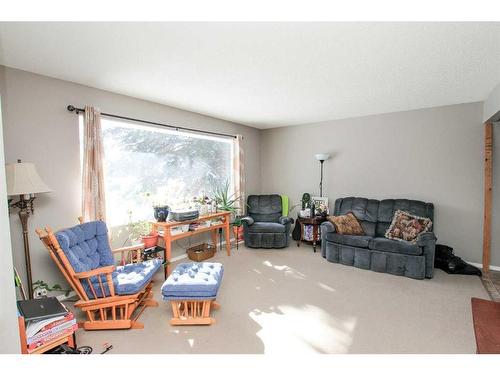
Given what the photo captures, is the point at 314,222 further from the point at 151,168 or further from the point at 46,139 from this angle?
the point at 46,139

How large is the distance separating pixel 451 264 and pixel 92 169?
4.85 meters

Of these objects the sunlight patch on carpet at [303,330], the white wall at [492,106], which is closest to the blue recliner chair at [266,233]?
the sunlight patch on carpet at [303,330]

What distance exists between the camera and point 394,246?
11.0ft

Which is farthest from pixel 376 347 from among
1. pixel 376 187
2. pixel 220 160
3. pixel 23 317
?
pixel 220 160

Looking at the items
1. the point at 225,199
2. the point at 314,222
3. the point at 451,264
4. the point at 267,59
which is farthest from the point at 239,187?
the point at 451,264

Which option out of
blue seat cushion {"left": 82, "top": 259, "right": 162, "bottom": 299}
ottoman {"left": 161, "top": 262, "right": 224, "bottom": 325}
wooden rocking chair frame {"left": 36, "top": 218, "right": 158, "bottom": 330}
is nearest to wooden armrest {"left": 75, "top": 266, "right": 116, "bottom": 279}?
wooden rocking chair frame {"left": 36, "top": 218, "right": 158, "bottom": 330}

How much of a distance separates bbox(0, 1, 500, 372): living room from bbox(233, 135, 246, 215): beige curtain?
46mm

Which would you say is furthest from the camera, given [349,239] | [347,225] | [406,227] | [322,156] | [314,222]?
[322,156]

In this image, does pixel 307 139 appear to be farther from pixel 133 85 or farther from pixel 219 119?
pixel 133 85

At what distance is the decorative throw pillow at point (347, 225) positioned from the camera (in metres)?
3.88

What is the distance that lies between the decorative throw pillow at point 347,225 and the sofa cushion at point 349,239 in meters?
0.10

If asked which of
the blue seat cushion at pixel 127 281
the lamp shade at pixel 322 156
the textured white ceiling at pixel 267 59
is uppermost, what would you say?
the textured white ceiling at pixel 267 59

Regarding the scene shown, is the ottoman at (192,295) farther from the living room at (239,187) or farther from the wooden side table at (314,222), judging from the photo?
the wooden side table at (314,222)
